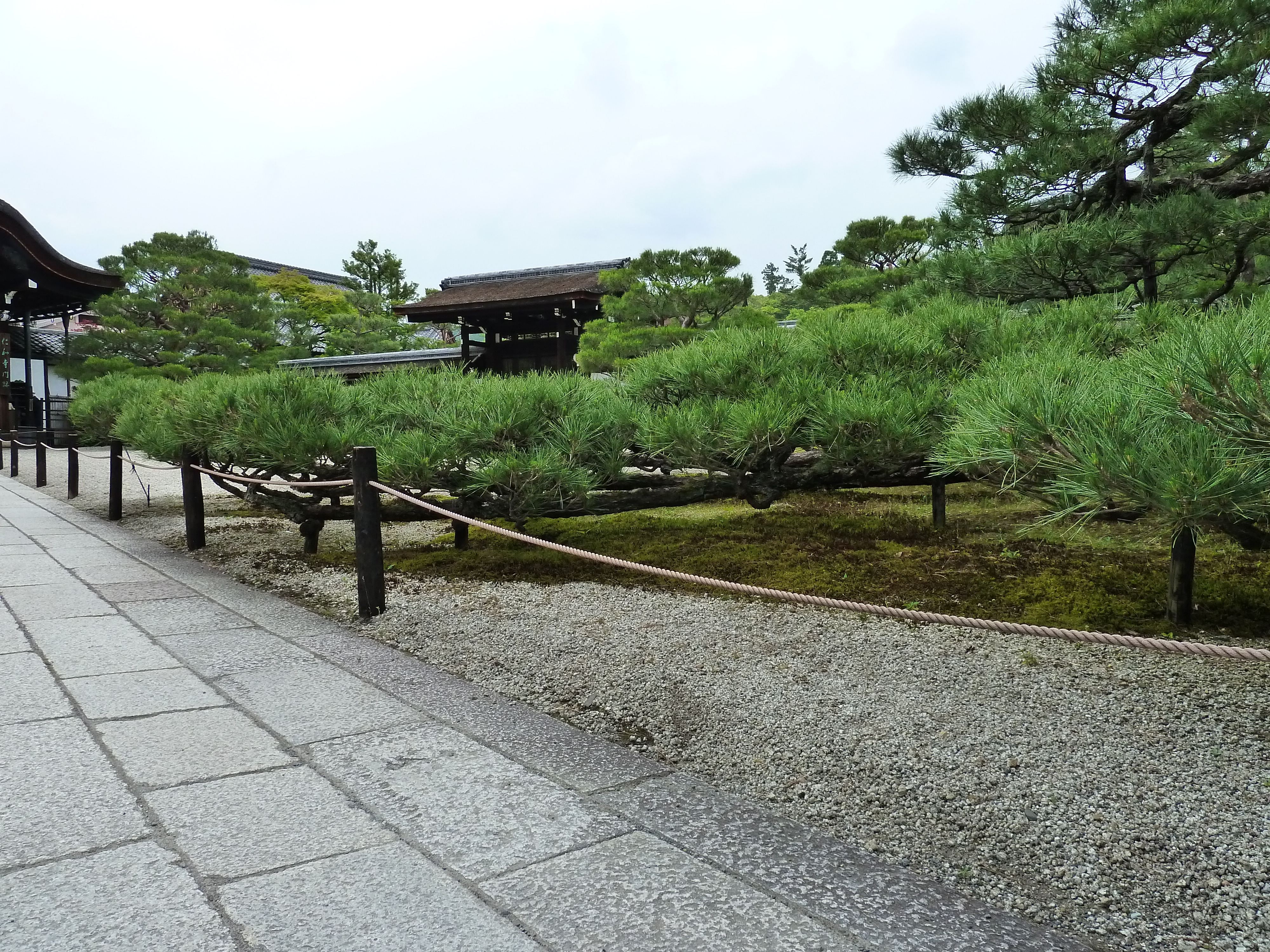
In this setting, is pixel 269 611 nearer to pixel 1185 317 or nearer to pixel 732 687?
pixel 732 687

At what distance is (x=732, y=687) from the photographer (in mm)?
2896

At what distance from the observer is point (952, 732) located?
2447mm

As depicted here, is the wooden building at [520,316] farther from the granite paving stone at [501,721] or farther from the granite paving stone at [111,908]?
the granite paving stone at [111,908]

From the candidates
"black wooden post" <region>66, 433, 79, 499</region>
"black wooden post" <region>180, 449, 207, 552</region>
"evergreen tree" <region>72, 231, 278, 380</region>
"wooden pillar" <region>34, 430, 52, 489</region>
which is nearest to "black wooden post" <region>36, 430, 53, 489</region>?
"wooden pillar" <region>34, 430, 52, 489</region>

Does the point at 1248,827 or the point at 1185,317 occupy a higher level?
the point at 1185,317

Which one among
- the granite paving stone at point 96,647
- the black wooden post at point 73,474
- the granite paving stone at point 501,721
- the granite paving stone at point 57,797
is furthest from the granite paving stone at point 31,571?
the black wooden post at point 73,474

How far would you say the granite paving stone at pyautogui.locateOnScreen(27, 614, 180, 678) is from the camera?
3.09 meters

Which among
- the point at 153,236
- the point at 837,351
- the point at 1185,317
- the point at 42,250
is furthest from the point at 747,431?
the point at 153,236

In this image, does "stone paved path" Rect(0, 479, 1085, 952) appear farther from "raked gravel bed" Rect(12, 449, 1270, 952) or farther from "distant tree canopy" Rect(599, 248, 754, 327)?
"distant tree canopy" Rect(599, 248, 754, 327)

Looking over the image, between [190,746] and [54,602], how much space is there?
252 cm

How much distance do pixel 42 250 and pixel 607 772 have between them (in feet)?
60.5

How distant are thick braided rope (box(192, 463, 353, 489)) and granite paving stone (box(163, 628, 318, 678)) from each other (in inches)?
30.0

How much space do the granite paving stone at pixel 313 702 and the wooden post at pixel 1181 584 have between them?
2982 mm

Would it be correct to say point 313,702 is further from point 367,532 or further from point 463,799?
point 367,532
